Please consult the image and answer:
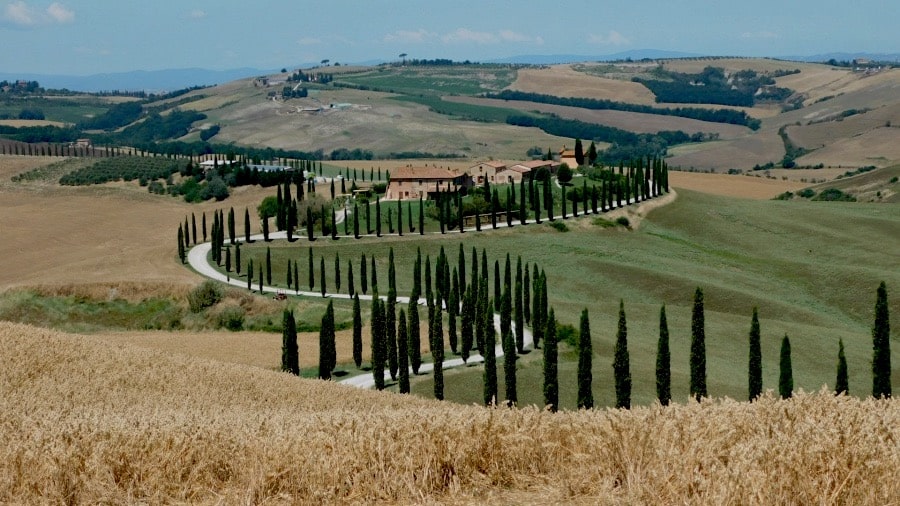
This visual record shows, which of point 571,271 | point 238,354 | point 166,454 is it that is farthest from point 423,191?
point 166,454

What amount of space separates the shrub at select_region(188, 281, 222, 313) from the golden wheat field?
69066mm

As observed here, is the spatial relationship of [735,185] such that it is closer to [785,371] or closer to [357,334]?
[357,334]

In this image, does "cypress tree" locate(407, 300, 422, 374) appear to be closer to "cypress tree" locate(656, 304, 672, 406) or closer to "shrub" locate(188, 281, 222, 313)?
"cypress tree" locate(656, 304, 672, 406)

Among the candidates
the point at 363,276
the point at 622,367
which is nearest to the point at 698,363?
the point at 622,367

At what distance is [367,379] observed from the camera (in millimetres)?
62156

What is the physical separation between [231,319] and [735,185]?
113005 millimetres

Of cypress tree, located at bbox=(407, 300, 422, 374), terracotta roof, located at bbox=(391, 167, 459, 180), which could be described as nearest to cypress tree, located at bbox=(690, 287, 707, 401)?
cypress tree, located at bbox=(407, 300, 422, 374)

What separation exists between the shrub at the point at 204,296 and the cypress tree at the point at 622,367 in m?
43.2

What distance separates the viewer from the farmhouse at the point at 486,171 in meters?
146

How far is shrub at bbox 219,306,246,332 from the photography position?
81125 millimetres

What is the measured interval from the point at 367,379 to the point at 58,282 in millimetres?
39812

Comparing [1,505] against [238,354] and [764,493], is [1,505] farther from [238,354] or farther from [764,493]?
[238,354]

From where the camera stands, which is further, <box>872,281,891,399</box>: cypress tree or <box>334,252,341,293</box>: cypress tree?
<box>334,252,341,293</box>: cypress tree

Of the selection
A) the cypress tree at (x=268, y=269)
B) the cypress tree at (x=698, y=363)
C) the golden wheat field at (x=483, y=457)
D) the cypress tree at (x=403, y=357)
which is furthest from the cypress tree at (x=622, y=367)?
the cypress tree at (x=268, y=269)
